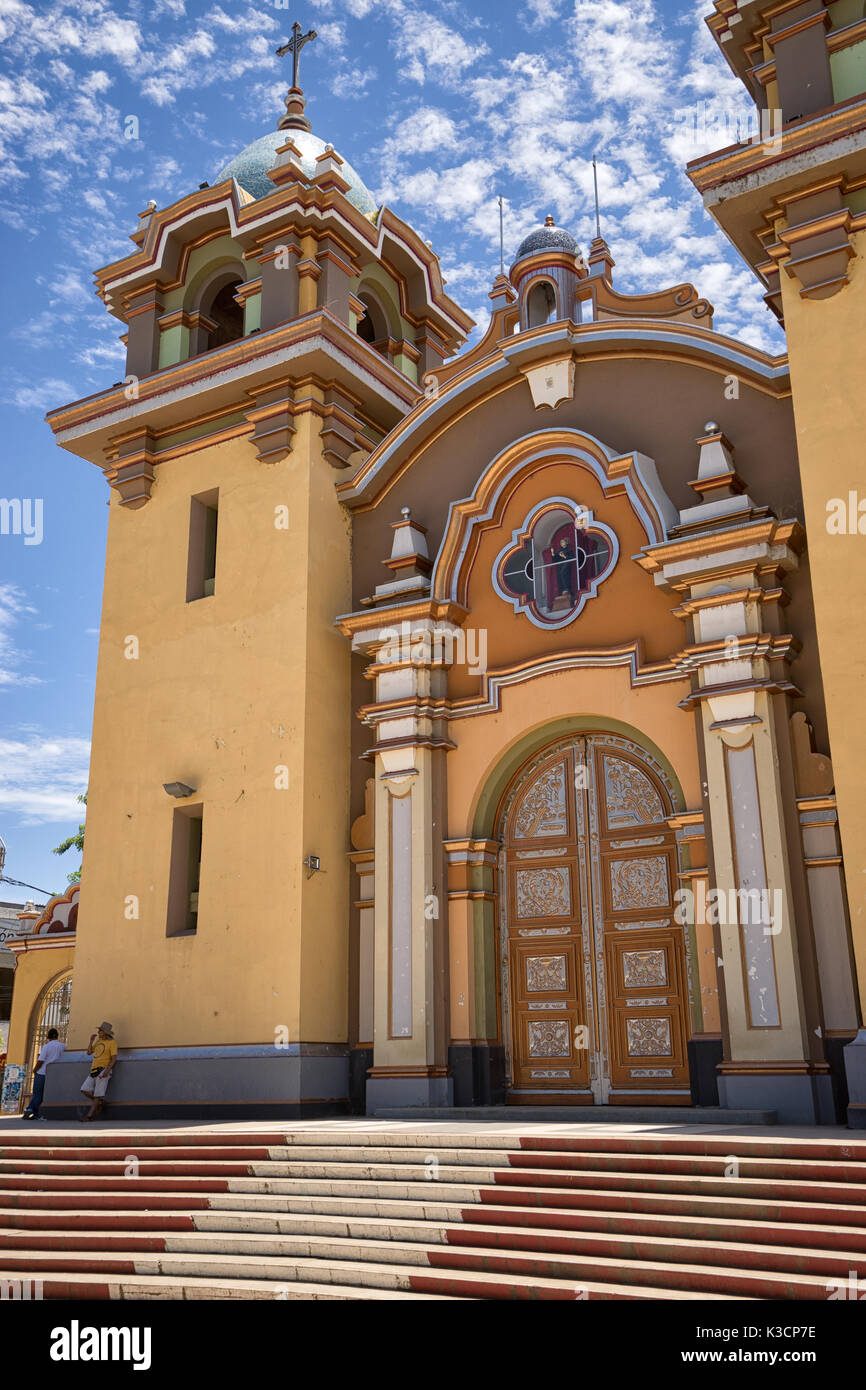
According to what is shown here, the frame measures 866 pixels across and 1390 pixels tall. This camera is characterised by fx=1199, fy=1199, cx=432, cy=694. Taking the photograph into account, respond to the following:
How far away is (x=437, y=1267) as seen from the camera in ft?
22.2

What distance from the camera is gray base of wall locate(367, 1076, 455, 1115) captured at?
11.8 m

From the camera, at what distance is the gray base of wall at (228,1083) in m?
12.2

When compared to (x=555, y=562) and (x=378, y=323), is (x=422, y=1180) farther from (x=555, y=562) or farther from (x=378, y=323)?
(x=378, y=323)

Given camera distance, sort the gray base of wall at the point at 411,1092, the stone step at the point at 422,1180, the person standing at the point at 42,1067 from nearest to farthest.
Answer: the stone step at the point at 422,1180
the gray base of wall at the point at 411,1092
the person standing at the point at 42,1067

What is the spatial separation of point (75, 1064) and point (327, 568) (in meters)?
6.46

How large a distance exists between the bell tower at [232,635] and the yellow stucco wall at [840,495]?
583cm

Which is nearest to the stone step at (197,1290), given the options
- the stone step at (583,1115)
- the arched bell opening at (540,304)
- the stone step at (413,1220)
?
the stone step at (413,1220)

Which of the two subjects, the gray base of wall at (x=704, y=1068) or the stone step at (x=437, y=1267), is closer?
the stone step at (x=437, y=1267)

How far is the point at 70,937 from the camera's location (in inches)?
756

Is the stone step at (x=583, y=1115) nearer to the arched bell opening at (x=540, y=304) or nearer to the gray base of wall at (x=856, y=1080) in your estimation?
the gray base of wall at (x=856, y=1080)

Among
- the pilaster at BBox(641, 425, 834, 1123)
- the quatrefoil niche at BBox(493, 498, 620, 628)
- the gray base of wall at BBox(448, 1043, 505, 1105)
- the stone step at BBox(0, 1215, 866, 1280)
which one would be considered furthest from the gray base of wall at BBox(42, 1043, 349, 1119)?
the quatrefoil niche at BBox(493, 498, 620, 628)

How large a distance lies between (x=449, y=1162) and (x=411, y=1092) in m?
3.75
